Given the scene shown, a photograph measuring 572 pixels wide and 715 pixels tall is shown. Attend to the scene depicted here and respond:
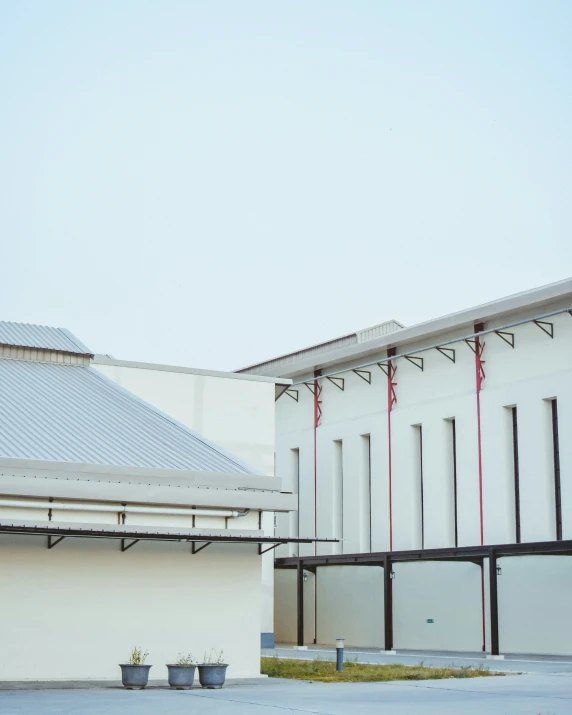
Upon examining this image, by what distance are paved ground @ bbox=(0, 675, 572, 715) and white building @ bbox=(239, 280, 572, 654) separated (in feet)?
43.5

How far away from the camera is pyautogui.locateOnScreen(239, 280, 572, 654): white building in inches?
1610

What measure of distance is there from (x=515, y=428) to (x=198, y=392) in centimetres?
1258

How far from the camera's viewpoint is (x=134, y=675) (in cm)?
2353

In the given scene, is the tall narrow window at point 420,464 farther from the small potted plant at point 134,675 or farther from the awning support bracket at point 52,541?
the small potted plant at point 134,675

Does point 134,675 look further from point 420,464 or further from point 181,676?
point 420,464

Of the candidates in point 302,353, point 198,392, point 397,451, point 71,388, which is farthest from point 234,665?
point 302,353

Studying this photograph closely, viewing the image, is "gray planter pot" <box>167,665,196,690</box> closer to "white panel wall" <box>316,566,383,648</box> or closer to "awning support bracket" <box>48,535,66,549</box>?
"awning support bracket" <box>48,535,66,549</box>

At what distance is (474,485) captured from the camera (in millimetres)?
43938

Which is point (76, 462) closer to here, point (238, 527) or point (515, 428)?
point (238, 527)

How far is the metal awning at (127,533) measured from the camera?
23578 millimetres

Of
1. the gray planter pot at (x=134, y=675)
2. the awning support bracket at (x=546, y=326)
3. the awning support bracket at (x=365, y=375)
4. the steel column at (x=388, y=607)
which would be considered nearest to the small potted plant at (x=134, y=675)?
the gray planter pot at (x=134, y=675)

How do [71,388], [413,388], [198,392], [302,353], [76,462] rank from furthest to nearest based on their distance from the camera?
[302,353], [413,388], [198,392], [71,388], [76,462]

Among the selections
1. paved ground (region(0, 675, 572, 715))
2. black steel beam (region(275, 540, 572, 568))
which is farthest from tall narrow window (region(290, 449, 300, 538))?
paved ground (region(0, 675, 572, 715))

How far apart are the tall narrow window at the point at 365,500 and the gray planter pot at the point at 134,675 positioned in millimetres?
27562
